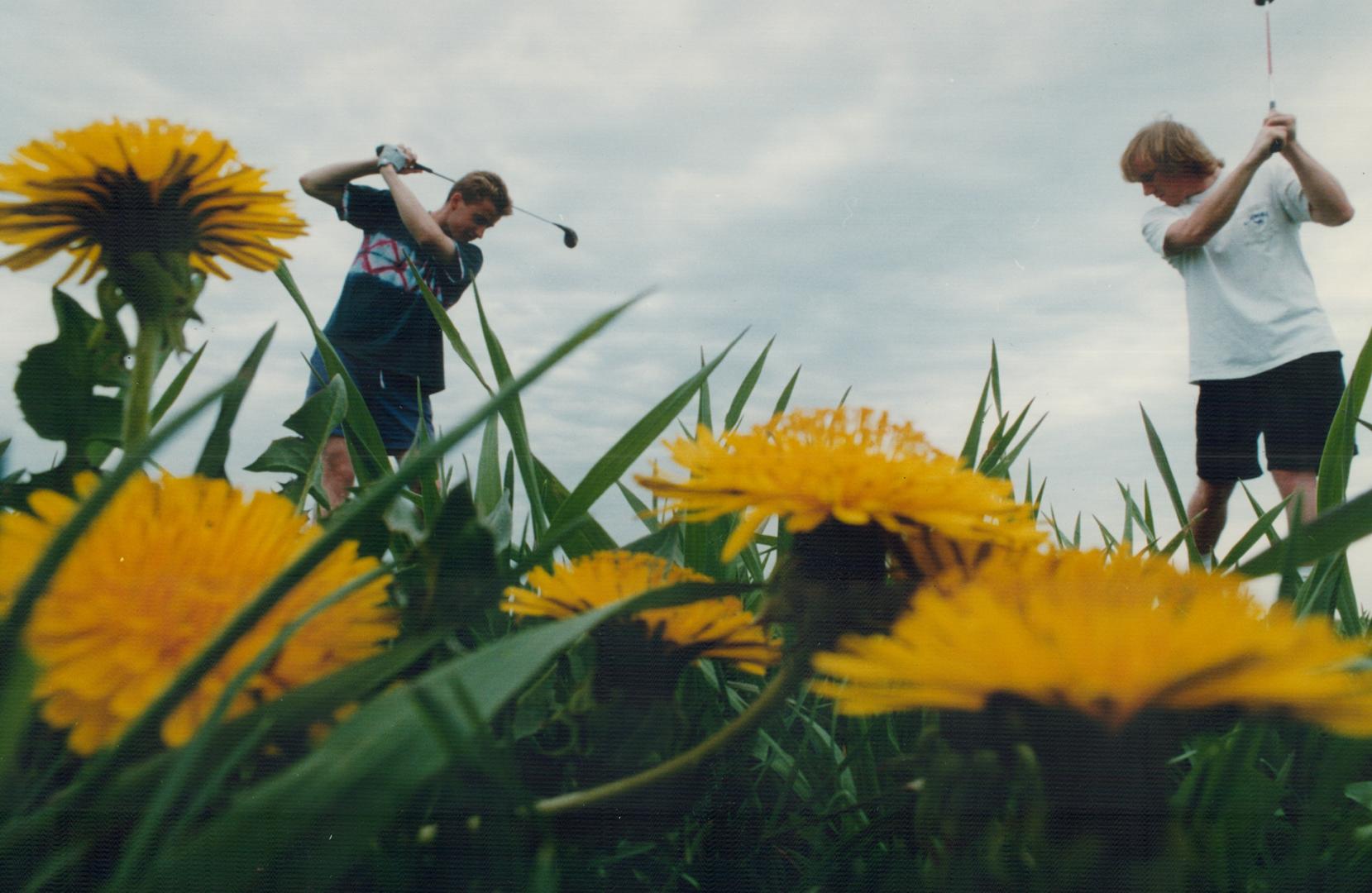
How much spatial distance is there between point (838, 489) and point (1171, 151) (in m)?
2.77

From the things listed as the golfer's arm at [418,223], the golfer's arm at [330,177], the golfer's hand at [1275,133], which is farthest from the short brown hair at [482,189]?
the golfer's hand at [1275,133]

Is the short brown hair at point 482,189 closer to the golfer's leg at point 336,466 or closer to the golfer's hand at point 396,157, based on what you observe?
the golfer's hand at point 396,157

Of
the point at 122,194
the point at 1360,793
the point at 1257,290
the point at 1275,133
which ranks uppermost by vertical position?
the point at 1275,133

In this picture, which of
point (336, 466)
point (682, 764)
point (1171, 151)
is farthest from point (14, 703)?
point (1171, 151)

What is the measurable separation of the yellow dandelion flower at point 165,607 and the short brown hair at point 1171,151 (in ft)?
9.36

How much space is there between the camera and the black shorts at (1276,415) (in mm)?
2096

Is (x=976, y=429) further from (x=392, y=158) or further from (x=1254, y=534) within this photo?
(x=392, y=158)

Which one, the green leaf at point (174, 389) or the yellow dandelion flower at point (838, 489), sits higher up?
the green leaf at point (174, 389)

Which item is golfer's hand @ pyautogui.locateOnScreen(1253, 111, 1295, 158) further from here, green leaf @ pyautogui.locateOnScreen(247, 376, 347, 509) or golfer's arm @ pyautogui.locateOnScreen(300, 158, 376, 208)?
green leaf @ pyautogui.locateOnScreen(247, 376, 347, 509)

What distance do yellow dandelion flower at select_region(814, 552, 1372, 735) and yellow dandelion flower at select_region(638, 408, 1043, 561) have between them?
0.05 metres

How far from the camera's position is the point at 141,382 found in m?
0.31

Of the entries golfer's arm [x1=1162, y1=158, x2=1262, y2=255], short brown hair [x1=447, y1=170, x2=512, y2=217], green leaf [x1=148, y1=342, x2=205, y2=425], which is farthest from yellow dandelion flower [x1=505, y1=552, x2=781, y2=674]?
short brown hair [x1=447, y1=170, x2=512, y2=217]

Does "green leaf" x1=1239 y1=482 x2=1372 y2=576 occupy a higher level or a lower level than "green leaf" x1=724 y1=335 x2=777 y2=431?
lower

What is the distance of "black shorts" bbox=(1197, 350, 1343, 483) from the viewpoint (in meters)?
2.10
